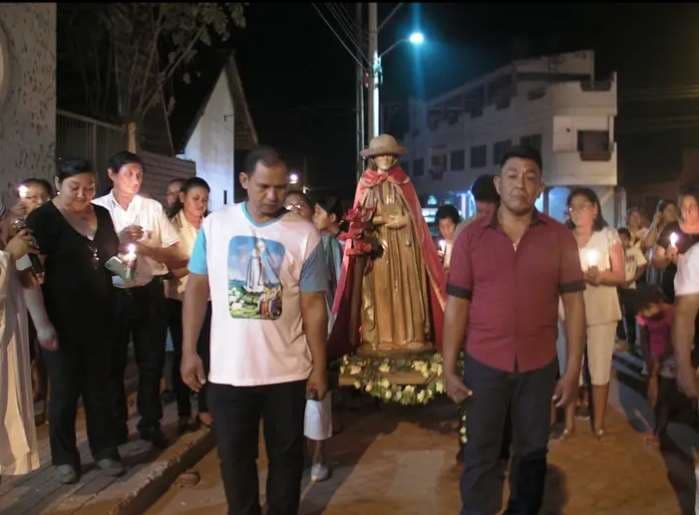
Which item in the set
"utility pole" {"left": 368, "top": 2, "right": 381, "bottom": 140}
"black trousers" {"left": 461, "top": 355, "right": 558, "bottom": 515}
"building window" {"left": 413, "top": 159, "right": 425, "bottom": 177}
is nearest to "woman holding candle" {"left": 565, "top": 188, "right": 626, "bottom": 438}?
"black trousers" {"left": 461, "top": 355, "right": 558, "bottom": 515}

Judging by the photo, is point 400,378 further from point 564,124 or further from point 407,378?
point 564,124

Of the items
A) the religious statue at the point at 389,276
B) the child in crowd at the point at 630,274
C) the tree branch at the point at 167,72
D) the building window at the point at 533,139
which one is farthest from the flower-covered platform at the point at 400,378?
the building window at the point at 533,139

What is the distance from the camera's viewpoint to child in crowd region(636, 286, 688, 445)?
6.14 meters

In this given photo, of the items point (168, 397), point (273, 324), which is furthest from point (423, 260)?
point (168, 397)

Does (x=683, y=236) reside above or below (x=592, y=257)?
above

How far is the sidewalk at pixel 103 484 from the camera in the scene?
4.58 meters

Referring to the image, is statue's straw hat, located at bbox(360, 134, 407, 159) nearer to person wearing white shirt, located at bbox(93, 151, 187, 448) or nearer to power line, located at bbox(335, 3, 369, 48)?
person wearing white shirt, located at bbox(93, 151, 187, 448)

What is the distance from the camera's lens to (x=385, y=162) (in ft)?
19.0

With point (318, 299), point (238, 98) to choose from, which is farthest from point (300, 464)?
point (238, 98)

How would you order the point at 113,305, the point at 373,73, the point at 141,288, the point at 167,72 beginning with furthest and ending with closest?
the point at 373,73 < the point at 167,72 < the point at 141,288 < the point at 113,305

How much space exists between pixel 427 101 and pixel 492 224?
156 ft

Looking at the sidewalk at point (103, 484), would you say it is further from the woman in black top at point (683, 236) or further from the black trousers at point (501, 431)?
the woman in black top at point (683, 236)

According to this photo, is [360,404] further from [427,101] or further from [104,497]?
[427,101]

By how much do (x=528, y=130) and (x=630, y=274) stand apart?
3043cm
